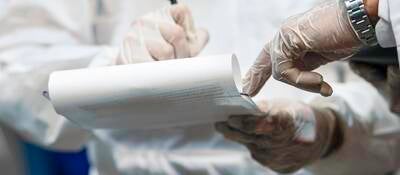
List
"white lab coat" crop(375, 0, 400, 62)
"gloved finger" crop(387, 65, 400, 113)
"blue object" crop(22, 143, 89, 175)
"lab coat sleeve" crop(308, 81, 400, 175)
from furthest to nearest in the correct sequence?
"blue object" crop(22, 143, 89, 175) → "lab coat sleeve" crop(308, 81, 400, 175) → "gloved finger" crop(387, 65, 400, 113) → "white lab coat" crop(375, 0, 400, 62)

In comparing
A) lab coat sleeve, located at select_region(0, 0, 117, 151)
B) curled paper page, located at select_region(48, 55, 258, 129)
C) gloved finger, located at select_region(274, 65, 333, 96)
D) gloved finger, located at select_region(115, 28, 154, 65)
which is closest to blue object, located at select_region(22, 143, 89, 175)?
lab coat sleeve, located at select_region(0, 0, 117, 151)

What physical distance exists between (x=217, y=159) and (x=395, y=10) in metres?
0.45

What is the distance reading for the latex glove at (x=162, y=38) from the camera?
2.31 ft

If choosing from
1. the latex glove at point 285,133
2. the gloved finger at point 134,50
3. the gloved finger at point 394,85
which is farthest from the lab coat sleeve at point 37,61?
the gloved finger at point 394,85

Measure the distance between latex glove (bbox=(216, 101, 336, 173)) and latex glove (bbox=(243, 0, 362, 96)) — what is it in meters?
0.13

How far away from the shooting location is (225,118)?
692 mm

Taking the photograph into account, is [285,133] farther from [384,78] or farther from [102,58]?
[102,58]

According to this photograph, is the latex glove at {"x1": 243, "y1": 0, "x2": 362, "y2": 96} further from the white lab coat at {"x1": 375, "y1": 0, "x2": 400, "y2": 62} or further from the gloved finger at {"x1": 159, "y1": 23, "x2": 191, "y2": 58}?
the gloved finger at {"x1": 159, "y1": 23, "x2": 191, "y2": 58}

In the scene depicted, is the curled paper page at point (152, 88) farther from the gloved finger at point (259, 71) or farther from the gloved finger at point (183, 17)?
the gloved finger at point (183, 17)

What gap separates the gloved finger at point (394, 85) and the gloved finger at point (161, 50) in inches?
10.3

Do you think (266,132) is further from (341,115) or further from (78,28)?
(78,28)

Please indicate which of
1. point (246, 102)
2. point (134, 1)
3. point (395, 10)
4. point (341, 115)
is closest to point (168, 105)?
point (246, 102)

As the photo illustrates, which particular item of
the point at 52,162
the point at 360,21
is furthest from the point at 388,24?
the point at 52,162

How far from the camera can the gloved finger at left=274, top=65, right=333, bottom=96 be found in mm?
536
